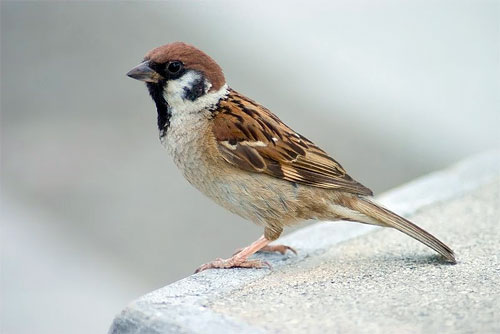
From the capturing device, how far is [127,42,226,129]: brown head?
134 inches

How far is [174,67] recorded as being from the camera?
3.44m

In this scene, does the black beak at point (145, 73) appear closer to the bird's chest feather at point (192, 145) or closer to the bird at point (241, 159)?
the bird at point (241, 159)

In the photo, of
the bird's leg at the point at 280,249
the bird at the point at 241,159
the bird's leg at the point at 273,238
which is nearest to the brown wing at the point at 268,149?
the bird at the point at 241,159

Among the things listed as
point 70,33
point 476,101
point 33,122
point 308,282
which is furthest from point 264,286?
point 70,33

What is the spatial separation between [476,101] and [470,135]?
2.80 feet

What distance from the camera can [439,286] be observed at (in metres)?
3.05

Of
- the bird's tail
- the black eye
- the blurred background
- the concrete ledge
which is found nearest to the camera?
the concrete ledge

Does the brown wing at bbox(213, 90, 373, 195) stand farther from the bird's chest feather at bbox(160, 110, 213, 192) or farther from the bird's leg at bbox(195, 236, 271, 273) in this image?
the bird's leg at bbox(195, 236, 271, 273)

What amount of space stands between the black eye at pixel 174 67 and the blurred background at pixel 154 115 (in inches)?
84.4

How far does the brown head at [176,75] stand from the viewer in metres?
3.41

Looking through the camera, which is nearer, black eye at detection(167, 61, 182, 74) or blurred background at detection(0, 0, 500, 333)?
black eye at detection(167, 61, 182, 74)

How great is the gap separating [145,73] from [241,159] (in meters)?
0.52

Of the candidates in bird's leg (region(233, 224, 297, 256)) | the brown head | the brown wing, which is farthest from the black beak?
bird's leg (region(233, 224, 297, 256))

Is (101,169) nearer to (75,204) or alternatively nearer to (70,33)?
(75,204)
